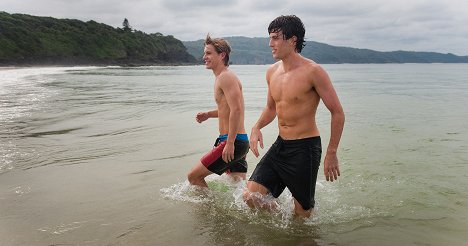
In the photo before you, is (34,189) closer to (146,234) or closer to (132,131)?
(146,234)

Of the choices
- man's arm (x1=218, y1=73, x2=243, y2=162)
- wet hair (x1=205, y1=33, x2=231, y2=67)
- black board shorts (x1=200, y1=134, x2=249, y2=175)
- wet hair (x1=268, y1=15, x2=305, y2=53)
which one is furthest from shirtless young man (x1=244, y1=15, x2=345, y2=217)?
wet hair (x1=205, y1=33, x2=231, y2=67)

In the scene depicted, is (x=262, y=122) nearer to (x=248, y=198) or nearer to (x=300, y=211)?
(x=248, y=198)

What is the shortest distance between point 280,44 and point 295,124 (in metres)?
0.95

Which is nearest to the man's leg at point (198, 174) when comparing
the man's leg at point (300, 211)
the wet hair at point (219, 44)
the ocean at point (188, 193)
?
the ocean at point (188, 193)

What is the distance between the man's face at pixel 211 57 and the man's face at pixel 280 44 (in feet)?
4.07

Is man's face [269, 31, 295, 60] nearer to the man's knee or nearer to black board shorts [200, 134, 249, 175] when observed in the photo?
black board shorts [200, 134, 249, 175]

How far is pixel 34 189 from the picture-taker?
6.30 meters

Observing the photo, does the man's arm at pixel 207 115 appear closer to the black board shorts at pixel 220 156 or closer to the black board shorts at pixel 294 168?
the black board shorts at pixel 220 156

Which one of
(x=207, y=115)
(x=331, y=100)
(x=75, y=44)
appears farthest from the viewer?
(x=75, y=44)

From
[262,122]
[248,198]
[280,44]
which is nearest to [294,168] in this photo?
[248,198]

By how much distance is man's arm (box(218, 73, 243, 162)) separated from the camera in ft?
17.8

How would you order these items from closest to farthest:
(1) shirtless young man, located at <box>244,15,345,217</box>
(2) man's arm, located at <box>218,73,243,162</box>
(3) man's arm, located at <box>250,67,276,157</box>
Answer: (1) shirtless young man, located at <box>244,15,345,217</box> → (3) man's arm, located at <box>250,67,276,157</box> → (2) man's arm, located at <box>218,73,243,162</box>

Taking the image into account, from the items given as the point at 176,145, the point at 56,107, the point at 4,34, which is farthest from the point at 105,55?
the point at 176,145

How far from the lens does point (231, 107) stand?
5465 millimetres
